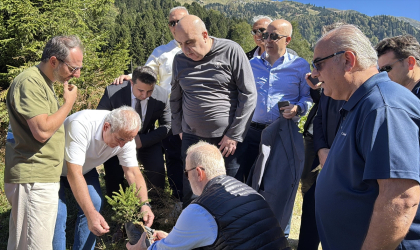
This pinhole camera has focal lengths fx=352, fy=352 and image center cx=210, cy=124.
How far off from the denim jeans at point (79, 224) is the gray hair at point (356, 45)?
108 inches

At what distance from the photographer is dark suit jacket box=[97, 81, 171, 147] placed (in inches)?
168

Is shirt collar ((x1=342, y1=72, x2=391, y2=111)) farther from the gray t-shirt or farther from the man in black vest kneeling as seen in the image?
the gray t-shirt

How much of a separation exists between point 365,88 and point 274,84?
2.08 m

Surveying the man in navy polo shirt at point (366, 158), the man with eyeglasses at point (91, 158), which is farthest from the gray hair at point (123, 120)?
the man in navy polo shirt at point (366, 158)

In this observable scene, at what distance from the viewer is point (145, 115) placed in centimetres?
434

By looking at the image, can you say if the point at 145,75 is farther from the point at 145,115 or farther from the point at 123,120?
the point at 123,120

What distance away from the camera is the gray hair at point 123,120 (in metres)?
3.15

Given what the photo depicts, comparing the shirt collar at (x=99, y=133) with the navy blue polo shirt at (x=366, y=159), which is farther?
the shirt collar at (x=99, y=133)

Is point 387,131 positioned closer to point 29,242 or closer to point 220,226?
point 220,226

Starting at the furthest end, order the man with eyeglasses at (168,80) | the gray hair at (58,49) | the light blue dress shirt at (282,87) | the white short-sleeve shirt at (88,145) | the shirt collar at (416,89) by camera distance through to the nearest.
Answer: the man with eyeglasses at (168,80) < the light blue dress shirt at (282,87) < the white short-sleeve shirt at (88,145) < the gray hair at (58,49) < the shirt collar at (416,89)

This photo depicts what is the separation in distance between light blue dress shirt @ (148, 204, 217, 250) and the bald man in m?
1.50

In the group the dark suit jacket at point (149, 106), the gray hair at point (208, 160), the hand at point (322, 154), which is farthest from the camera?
the dark suit jacket at point (149, 106)

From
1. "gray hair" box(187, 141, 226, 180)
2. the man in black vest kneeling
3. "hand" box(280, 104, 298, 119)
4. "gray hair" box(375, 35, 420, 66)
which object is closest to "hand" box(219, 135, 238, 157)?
"hand" box(280, 104, 298, 119)

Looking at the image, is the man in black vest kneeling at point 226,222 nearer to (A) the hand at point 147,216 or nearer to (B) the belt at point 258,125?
(A) the hand at point 147,216
